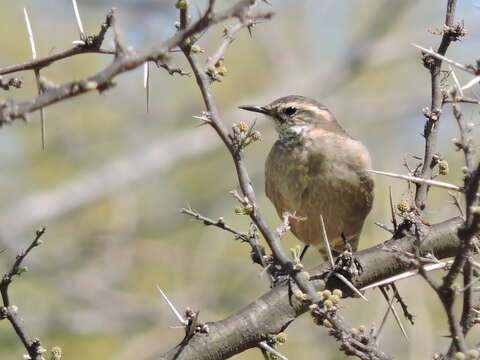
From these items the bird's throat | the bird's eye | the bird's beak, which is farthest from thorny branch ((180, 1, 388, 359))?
the bird's eye

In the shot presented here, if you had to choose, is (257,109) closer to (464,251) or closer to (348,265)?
(348,265)

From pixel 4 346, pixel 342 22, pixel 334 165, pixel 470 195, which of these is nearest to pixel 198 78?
pixel 470 195

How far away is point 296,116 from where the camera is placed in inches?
249

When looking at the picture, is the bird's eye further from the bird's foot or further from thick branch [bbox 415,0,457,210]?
the bird's foot

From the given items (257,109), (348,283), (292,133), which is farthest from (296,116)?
(348,283)

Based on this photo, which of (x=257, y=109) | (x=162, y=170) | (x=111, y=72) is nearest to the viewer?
(x=111, y=72)

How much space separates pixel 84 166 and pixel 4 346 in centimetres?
569

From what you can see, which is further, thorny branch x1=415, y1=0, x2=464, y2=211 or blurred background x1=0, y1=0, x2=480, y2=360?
blurred background x1=0, y1=0, x2=480, y2=360

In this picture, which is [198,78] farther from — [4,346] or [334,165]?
[4,346]

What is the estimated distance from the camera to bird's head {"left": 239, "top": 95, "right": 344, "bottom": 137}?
6.26 m

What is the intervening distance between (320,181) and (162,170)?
25.4 feet

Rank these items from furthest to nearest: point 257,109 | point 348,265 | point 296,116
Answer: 1. point 296,116
2. point 257,109
3. point 348,265

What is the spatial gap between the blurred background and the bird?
A: 2.74 meters

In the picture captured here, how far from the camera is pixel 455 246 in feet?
12.6
